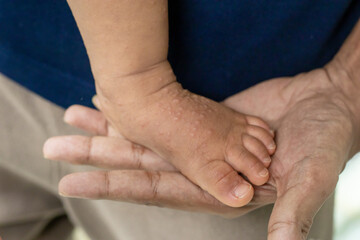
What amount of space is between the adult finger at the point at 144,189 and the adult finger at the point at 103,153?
0.07 meters

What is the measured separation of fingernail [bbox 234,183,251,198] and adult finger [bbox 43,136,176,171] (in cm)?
16

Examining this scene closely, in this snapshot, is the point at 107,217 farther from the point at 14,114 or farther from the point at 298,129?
the point at 298,129

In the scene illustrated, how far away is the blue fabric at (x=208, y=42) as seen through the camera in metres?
0.82

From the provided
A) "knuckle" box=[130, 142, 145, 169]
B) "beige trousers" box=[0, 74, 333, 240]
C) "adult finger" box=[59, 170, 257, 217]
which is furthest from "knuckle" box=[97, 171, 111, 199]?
"beige trousers" box=[0, 74, 333, 240]

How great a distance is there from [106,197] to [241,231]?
323 millimetres

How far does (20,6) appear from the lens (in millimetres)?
872

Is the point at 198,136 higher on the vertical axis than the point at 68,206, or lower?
higher

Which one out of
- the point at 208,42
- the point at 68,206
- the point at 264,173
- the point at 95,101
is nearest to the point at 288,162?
the point at 264,173

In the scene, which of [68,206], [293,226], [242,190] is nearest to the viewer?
[293,226]

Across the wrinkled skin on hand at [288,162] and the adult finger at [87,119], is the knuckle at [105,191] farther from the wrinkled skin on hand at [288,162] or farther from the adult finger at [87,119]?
the adult finger at [87,119]

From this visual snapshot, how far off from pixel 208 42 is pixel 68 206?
1.73 ft

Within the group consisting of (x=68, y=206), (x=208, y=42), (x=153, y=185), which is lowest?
(x=68, y=206)

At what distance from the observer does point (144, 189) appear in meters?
0.78

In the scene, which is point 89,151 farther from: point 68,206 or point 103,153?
point 68,206
